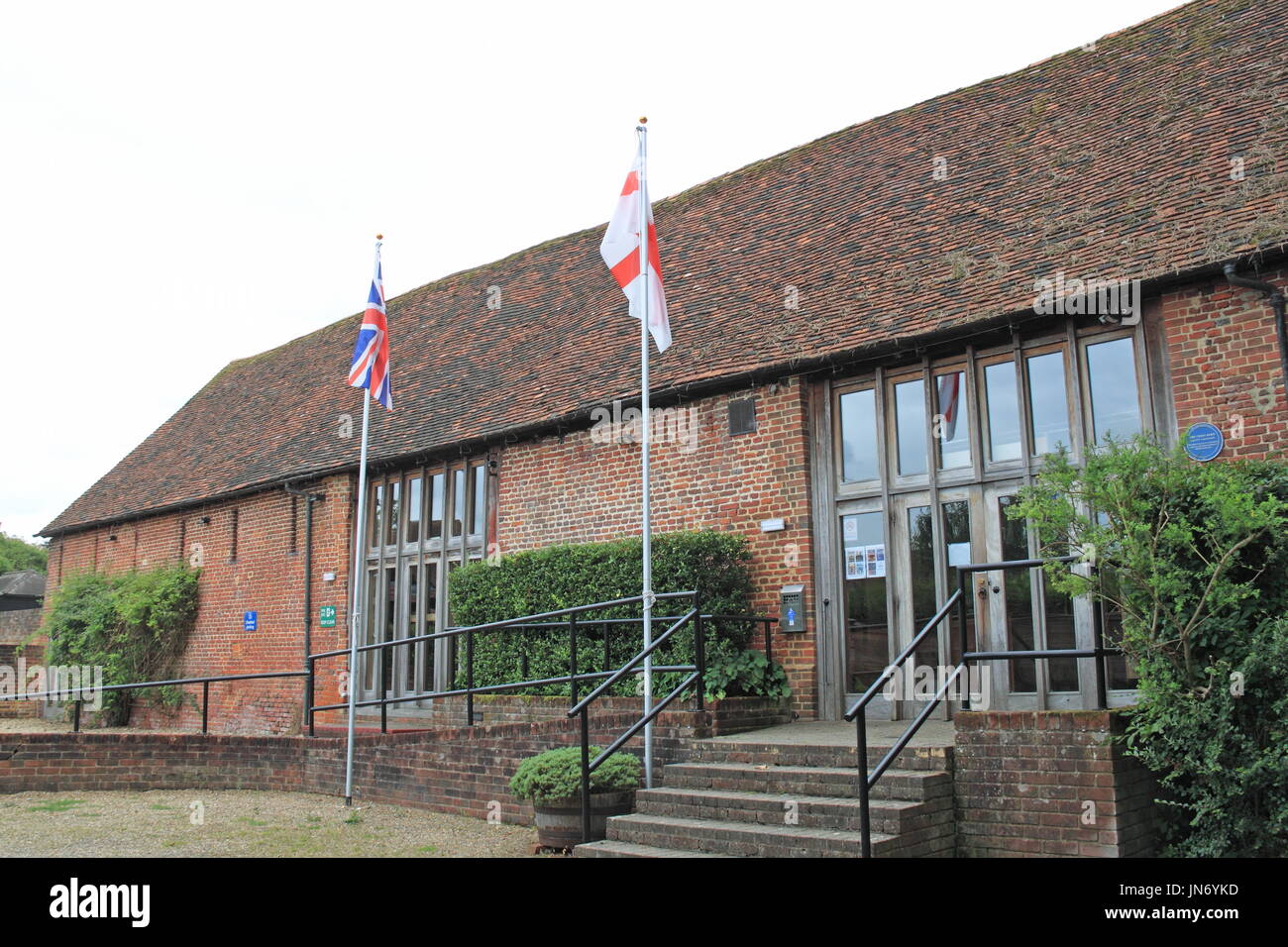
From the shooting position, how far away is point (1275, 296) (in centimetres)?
824

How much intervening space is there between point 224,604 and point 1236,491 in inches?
622

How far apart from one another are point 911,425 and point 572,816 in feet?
15.4

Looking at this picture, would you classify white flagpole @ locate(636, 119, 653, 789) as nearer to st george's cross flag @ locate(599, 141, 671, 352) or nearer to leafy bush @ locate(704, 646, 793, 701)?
st george's cross flag @ locate(599, 141, 671, 352)

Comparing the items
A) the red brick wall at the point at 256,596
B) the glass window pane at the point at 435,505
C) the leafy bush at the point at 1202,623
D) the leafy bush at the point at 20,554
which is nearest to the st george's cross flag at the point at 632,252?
the leafy bush at the point at 1202,623

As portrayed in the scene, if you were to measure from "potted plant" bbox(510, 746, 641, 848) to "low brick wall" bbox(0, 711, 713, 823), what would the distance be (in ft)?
2.28

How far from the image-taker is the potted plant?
26.5ft

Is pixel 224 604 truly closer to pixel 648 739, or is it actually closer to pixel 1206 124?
pixel 648 739

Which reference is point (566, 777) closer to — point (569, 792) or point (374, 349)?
point (569, 792)

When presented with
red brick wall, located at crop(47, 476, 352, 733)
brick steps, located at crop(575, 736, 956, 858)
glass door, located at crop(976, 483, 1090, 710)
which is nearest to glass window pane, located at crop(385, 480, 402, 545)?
red brick wall, located at crop(47, 476, 352, 733)

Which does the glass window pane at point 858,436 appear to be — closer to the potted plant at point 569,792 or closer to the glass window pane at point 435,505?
the potted plant at point 569,792

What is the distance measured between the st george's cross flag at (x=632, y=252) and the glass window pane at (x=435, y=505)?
6.35m

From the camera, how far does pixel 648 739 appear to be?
852cm
